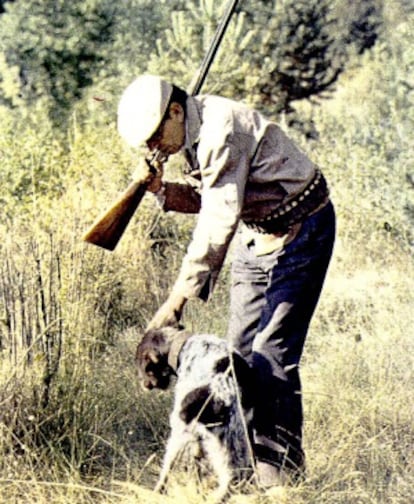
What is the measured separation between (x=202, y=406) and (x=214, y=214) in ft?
2.27

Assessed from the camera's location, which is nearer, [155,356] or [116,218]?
[155,356]

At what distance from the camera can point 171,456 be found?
12.9ft

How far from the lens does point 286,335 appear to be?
4418 mm

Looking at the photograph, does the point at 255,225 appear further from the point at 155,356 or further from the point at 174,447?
the point at 174,447

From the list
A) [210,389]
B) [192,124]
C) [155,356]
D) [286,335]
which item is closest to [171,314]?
[155,356]

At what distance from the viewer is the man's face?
408 cm

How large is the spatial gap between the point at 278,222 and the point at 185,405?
93 cm

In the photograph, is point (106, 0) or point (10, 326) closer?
point (10, 326)

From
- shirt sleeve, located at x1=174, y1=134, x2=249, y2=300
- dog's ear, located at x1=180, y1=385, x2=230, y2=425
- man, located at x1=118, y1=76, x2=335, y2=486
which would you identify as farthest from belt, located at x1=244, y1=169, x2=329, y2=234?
dog's ear, located at x1=180, y1=385, x2=230, y2=425

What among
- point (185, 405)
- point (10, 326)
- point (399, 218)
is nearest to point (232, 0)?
point (10, 326)

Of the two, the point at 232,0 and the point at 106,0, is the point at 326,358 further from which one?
the point at 106,0

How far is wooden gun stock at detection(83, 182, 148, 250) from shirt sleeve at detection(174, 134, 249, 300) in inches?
18.9

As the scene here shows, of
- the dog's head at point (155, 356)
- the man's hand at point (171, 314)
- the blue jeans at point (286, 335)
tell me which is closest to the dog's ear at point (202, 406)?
the dog's head at point (155, 356)

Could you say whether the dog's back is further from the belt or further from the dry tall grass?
the belt
